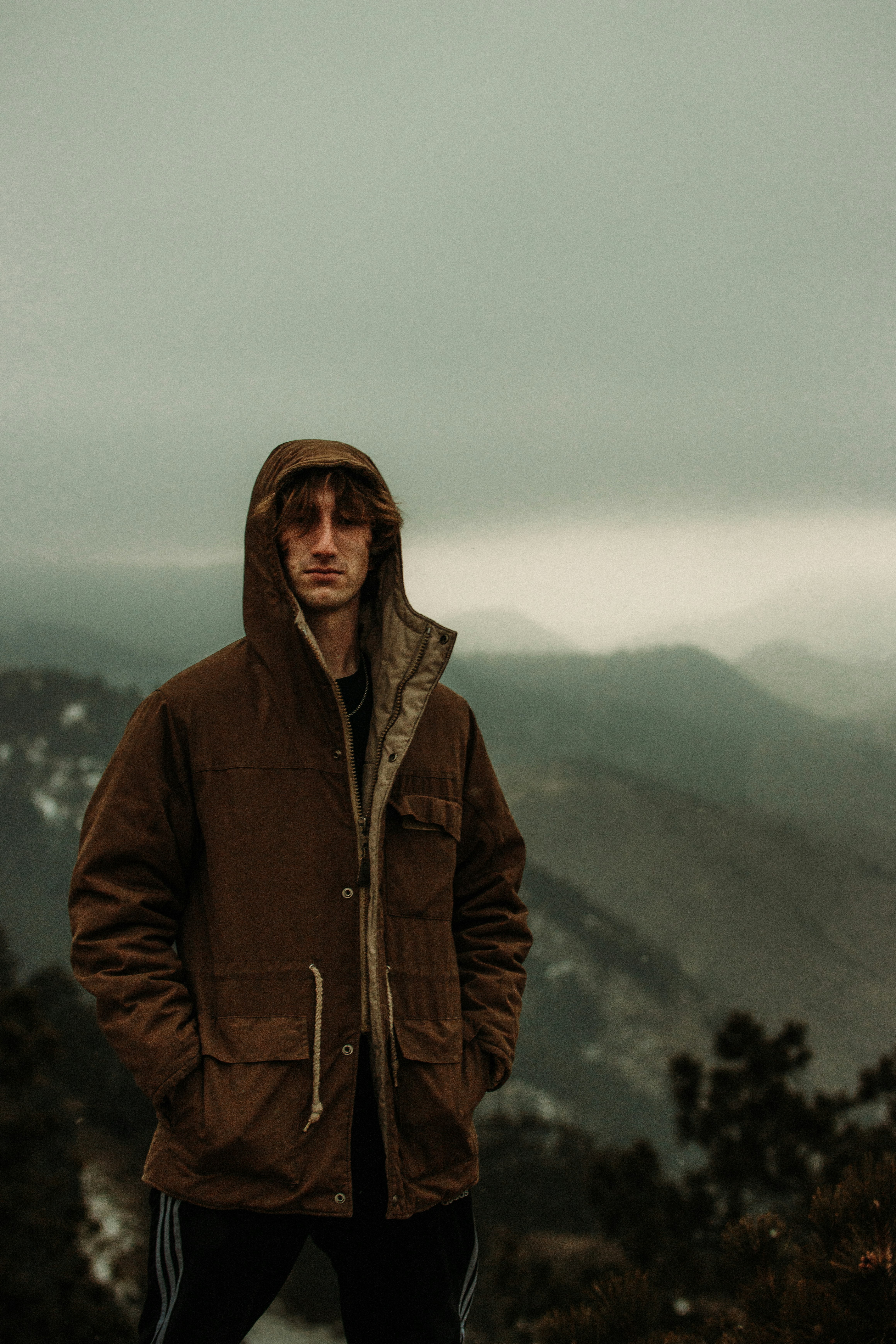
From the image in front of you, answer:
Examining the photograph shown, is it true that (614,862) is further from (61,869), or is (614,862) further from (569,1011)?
(61,869)

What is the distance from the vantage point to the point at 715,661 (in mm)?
3529

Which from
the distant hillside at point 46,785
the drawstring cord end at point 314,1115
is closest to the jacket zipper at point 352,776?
the drawstring cord end at point 314,1115

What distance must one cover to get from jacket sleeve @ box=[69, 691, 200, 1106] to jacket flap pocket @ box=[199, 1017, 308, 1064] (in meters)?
0.02

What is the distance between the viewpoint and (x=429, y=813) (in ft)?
5.27

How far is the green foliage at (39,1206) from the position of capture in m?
2.39

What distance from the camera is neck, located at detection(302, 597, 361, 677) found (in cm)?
165

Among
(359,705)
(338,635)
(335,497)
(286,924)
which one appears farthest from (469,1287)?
(335,497)

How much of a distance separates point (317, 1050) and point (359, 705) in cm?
60

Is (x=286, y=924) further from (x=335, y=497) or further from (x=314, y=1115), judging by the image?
(x=335, y=497)

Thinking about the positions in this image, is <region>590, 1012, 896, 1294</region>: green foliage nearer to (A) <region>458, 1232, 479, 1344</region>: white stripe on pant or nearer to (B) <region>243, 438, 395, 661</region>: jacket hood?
(A) <region>458, 1232, 479, 1344</region>: white stripe on pant

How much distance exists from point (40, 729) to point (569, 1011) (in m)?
2.21

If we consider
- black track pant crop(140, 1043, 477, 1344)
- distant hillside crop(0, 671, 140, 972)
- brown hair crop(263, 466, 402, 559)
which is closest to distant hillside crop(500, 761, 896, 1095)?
distant hillside crop(0, 671, 140, 972)

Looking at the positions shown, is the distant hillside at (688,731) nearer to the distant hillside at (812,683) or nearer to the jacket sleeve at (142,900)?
the distant hillside at (812,683)

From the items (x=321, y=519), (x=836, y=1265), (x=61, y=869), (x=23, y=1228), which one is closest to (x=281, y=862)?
(x=321, y=519)
